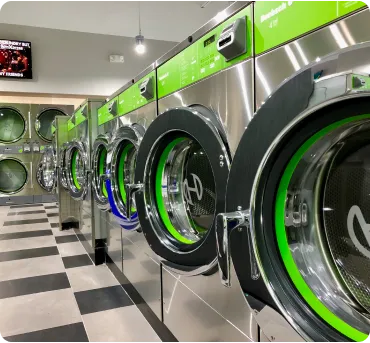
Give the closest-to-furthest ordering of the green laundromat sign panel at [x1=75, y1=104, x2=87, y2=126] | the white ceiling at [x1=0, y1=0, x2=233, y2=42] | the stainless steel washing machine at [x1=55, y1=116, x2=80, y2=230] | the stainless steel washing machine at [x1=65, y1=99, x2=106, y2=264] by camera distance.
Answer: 1. the stainless steel washing machine at [x1=65, y1=99, x2=106, y2=264]
2. the green laundromat sign panel at [x1=75, y1=104, x2=87, y2=126]
3. the stainless steel washing machine at [x1=55, y1=116, x2=80, y2=230]
4. the white ceiling at [x1=0, y1=0, x2=233, y2=42]

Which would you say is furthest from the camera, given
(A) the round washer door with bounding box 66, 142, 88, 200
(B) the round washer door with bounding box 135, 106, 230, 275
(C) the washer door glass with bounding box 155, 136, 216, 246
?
(A) the round washer door with bounding box 66, 142, 88, 200

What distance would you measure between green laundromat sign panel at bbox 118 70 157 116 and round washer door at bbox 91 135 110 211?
283mm

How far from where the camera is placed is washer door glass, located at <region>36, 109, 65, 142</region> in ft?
19.4

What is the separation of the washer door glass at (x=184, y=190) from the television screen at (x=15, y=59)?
16.4 feet

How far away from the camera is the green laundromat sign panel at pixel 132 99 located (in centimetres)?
164

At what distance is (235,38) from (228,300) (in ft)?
2.48

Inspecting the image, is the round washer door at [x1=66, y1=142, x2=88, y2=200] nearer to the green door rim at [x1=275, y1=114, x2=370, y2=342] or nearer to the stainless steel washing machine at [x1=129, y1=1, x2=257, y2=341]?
the stainless steel washing machine at [x1=129, y1=1, x2=257, y2=341]

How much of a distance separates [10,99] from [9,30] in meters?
1.31

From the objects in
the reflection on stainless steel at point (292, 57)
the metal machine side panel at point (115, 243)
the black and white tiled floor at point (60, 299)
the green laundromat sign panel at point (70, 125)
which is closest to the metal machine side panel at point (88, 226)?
the black and white tiled floor at point (60, 299)

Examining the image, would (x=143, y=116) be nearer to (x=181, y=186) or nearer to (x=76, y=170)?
(x=181, y=186)

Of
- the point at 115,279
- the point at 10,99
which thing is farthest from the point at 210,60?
the point at 10,99

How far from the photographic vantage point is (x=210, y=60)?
3.52ft

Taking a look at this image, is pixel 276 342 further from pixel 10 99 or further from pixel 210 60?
pixel 10 99

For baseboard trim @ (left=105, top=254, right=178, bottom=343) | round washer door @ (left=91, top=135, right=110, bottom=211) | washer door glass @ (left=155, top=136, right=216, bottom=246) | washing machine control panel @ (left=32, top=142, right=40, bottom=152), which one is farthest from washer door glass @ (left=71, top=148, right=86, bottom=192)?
washing machine control panel @ (left=32, top=142, right=40, bottom=152)
